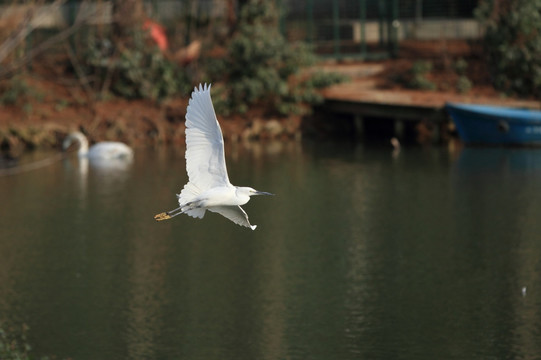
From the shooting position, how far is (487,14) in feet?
127

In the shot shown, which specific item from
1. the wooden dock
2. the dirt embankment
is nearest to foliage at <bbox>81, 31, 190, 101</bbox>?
the dirt embankment

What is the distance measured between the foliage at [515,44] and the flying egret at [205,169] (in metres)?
28.5

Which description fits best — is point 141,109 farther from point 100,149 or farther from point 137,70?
point 100,149

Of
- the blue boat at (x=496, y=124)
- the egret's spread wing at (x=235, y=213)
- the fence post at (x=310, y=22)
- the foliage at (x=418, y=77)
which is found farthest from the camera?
the fence post at (x=310, y=22)

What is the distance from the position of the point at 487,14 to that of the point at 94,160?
1432 centimetres

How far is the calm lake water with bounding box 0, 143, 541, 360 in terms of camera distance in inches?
700

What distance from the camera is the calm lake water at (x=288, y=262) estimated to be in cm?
1778

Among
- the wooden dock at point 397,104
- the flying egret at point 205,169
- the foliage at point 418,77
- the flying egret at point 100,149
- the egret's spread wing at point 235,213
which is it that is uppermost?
the flying egret at point 205,169

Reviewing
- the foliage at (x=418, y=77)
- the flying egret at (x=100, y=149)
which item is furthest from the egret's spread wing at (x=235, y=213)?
the foliage at (x=418, y=77)

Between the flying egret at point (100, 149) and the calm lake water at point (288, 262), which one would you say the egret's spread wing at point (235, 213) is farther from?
the flying egret at point (100, 149)

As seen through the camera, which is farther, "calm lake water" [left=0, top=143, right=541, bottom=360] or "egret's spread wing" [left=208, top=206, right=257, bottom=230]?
"calm lake water" [left=0, top=143, right=541, bottom=360]

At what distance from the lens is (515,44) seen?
37.9 m

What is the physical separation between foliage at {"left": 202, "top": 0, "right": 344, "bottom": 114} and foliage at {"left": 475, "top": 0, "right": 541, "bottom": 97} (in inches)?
209

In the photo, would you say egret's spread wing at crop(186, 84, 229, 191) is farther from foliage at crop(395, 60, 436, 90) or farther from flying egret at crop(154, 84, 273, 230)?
foliage at crop(395, 60, 436, 90)
